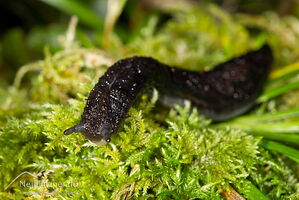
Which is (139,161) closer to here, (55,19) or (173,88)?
(173,88)

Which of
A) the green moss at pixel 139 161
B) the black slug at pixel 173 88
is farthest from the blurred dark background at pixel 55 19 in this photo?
Answer: the green moss at pixel 139 161

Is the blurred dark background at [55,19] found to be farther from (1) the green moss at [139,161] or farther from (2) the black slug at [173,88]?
(1) the green moss at [139,161]

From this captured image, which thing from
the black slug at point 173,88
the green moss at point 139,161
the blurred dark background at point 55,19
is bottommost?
the green moss at point 139,161

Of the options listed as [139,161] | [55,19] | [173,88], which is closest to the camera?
[139,161]

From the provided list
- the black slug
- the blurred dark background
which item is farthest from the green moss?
the blurred dark background

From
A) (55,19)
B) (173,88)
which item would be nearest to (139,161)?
(173,88)

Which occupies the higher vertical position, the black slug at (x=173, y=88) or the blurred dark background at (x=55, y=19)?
the blurred dark background at (x=55, y=19)
